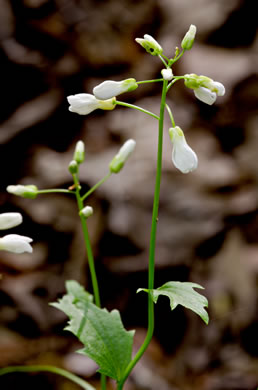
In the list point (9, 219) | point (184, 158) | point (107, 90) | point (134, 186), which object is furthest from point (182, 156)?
point (134, 186)

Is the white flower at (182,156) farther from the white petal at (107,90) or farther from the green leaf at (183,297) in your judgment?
the green leaf at (183,297)

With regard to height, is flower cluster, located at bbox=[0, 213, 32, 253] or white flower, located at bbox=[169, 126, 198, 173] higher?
white flower, located at bbox=[169, 126, 198, 173]

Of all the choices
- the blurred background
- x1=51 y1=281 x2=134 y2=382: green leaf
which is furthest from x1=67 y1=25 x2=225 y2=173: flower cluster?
the blurred background

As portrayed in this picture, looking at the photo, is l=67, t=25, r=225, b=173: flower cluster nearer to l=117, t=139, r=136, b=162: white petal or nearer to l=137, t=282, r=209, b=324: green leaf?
l=117, t=139, r=136, b=162: white petal

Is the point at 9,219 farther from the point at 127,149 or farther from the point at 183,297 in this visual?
the point at 183,297

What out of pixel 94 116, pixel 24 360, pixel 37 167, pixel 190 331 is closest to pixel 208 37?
pixel 94 116

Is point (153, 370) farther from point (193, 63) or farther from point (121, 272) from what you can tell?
point (193, 63)
